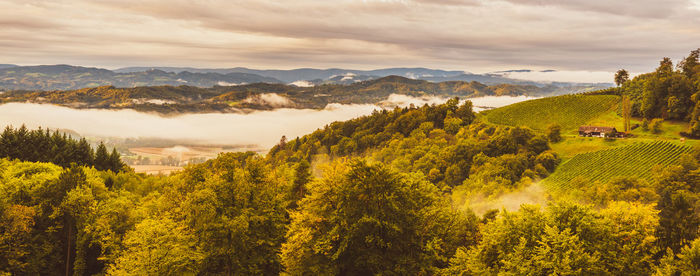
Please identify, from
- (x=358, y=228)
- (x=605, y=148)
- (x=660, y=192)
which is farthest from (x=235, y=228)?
(x=605, y=148)

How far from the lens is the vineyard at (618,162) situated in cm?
7006

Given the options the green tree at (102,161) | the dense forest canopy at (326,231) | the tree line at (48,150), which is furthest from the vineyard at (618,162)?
the tree line at (48,150)

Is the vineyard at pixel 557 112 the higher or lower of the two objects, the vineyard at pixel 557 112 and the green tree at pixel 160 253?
the higher

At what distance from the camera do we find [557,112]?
125 meters

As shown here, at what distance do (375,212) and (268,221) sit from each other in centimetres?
1018

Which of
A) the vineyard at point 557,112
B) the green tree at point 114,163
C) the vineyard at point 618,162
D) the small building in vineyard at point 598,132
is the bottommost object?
the green tree at point 114,163

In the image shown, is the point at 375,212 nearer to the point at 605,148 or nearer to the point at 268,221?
the point at 268,221

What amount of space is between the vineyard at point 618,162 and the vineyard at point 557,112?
33.6m

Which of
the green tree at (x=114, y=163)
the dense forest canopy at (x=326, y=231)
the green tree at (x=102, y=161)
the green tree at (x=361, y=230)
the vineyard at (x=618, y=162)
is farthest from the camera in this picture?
the green tree at (x=114, y=163)

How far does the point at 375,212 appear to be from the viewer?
86.0 ft

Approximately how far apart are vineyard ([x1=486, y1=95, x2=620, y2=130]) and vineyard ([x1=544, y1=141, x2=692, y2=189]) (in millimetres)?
33635

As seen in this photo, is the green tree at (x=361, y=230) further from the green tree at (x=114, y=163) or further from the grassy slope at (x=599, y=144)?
the green tree at (x=114, y=163)

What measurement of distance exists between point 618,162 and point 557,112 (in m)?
53.9

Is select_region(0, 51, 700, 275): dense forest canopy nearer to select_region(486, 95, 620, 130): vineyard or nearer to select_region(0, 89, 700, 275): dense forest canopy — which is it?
select_region(0, 89, 700, 275): dense forest canopy
